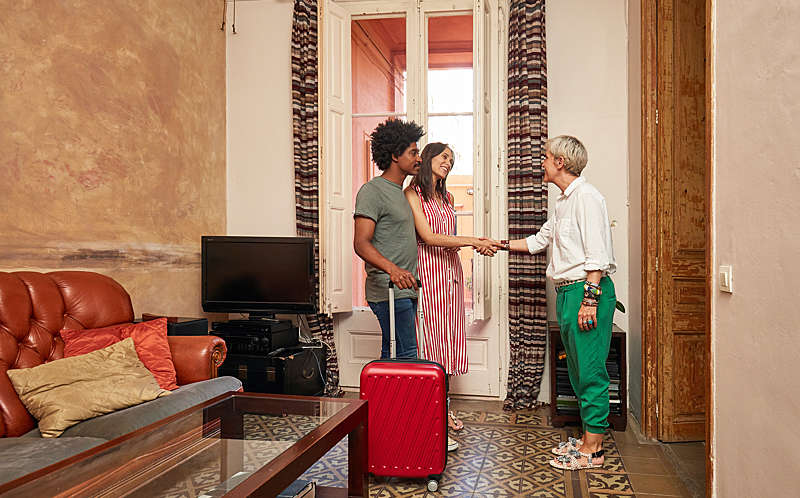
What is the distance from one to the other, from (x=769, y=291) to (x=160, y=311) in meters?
3.42

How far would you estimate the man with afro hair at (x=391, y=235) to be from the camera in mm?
2949

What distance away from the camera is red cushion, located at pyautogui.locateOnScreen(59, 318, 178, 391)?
270 centimetres

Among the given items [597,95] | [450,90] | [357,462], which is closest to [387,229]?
[357,462]

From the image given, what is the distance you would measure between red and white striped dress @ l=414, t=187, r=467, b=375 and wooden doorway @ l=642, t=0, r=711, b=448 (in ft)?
3.53

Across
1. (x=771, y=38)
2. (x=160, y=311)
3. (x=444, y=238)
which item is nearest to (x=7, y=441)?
(x=160, y=311)

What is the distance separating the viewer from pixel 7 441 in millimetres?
2102

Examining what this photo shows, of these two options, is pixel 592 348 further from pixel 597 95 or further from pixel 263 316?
pixel 263 316

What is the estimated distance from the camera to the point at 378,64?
462cm

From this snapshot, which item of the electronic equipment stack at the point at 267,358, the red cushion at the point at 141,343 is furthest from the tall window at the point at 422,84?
the red cushion at the point at 141,343

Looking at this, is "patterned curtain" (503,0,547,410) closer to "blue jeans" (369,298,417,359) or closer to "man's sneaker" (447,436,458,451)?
"man's sneaker" (447,436,458,451)

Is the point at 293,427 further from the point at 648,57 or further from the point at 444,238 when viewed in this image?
the point at 648,57

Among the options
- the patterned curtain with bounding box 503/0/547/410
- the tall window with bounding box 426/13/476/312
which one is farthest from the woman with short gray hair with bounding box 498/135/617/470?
the tall window with bounding box 426/13/476/312

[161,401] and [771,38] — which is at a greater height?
[771,38]

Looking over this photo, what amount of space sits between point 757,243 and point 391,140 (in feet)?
5.90
